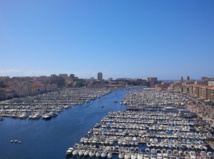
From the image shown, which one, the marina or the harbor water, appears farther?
the harbor water

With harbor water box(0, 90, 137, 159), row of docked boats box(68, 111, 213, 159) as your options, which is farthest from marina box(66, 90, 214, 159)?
harbor water box(0, 90, 137, 159)

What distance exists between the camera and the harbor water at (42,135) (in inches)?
469

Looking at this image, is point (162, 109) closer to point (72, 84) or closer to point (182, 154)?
point (182, 154)

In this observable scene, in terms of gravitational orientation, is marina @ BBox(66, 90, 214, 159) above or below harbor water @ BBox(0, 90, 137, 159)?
above

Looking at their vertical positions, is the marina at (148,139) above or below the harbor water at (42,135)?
above

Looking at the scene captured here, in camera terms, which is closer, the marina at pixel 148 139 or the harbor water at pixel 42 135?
the marina at pixel 148 139

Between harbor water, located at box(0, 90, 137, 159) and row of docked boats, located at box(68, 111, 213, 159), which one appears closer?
row of docked boats, located at box(68, 111, 213, 159)

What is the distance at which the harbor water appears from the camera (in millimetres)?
11911

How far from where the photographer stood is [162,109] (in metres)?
23.7

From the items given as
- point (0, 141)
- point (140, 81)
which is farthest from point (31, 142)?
point (140, 81)

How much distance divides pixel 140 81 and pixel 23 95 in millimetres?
42593

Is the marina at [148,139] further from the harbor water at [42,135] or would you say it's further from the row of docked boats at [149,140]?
the harbor water at [42,135]

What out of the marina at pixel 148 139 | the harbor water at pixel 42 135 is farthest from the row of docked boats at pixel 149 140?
the harbor water at pixel 42 135

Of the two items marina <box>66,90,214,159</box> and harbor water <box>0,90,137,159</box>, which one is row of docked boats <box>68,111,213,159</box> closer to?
marina <box>66,90,214,159</box>
